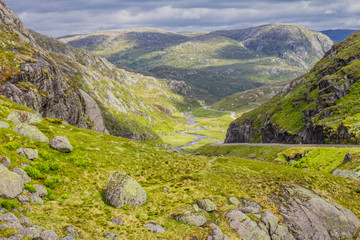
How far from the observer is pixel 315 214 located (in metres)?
37.5

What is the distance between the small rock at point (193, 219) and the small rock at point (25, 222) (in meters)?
17.0

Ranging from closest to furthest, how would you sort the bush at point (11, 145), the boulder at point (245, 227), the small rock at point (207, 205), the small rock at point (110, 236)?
the small rock at point (110, 236)
the boulder at point (245, 227)
the bush at point (11, 145)
the small rock at point (207, 205)

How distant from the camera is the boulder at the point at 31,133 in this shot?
122 feet

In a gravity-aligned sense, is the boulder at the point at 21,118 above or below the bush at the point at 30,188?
above

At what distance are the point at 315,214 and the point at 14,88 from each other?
93911mm

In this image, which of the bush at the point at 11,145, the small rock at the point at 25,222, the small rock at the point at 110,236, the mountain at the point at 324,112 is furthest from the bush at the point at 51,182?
the mountain at the point at 324,112

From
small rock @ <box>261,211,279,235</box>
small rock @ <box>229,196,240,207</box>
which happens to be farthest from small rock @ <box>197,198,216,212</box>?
small rock @ <box>261,211,279,235</box>

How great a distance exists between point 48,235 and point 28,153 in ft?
55.6

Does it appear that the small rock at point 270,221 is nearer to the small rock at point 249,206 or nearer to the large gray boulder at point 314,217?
the small rock at point 249,206

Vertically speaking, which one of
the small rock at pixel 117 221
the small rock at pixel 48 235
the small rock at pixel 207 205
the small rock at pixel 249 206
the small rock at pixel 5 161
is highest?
the small rock at pixel 5 161

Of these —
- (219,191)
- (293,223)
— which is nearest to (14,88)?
(219,191)

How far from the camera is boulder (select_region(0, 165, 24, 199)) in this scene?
77.1 ft

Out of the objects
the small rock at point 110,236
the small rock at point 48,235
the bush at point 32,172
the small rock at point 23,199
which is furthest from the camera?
the bush at point 32,172

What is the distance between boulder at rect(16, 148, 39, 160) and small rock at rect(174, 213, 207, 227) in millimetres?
22188
